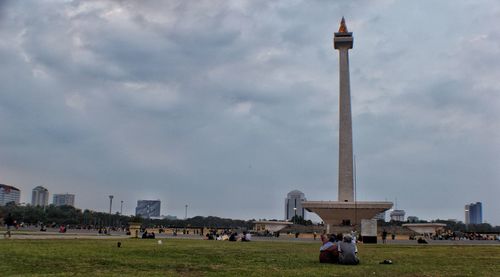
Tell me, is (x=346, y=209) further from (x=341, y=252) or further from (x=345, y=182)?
(x=341, y=252)

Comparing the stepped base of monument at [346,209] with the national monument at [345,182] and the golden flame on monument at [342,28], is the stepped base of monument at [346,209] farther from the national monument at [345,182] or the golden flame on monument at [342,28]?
the golden flame on monument at [342,28]

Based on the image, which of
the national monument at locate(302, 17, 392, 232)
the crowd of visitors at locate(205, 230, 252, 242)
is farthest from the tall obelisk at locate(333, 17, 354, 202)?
the crowd of visitors at locate(205, 230, 252, 242)

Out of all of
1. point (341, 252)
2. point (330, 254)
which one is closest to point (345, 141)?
point (330, 254)

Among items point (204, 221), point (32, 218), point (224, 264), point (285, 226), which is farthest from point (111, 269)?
point (204, 221)

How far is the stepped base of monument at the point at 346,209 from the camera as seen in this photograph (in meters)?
74.7

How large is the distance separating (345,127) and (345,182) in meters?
8.54

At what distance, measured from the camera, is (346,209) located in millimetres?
75375

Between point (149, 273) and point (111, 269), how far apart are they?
3.93ft

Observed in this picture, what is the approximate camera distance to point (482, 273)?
12.4 meters

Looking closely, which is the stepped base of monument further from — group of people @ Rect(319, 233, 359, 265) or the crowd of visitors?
group of people @ Rect(319, 233, 359, 265)

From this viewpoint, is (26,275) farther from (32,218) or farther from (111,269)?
(32,218)

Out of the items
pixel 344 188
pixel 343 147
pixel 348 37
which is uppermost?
Answer: pixel 348 37

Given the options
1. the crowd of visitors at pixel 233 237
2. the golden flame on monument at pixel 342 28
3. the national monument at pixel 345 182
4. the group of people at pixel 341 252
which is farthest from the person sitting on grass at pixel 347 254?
the golden flame on monument at pixel 342 28

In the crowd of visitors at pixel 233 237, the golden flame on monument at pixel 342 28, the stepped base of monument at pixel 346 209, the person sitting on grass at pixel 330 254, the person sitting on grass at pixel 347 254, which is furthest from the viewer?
the golden flame on monument at pixel 342 28
